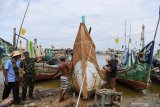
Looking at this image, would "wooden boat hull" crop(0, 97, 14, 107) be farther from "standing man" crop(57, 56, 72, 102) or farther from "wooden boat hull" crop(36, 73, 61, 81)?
"wooden boat hull" crop(36, 73, 61, 81)

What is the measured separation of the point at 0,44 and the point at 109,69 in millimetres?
9293

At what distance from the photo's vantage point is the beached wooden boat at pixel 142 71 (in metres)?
12.3

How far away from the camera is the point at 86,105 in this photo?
933 cm

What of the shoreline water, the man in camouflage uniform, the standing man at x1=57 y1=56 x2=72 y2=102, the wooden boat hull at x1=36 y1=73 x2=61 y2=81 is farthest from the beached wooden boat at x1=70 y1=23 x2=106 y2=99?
the wooden boat hull at x1=36 y1=73 x2=61 y2=81

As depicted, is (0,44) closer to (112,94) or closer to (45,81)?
(45,81)

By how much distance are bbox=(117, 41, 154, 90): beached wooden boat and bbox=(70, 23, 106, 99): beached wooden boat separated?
2.53m

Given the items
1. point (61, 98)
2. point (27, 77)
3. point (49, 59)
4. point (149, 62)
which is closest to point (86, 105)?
point (61, 98)

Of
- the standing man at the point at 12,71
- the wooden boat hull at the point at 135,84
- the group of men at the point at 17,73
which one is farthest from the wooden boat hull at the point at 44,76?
the standing man at the point at 12,71

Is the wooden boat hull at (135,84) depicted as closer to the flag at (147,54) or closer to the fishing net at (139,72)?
the fishing net at (139,72)

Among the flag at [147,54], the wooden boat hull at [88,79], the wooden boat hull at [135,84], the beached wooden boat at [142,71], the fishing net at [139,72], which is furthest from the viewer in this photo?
the wooden boat hull at [135,84]

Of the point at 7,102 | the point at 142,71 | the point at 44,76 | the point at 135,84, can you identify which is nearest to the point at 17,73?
the point at 7,102

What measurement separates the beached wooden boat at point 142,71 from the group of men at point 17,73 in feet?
14.3

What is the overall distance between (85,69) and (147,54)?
12.0ft

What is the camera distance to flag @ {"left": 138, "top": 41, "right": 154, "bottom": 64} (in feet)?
40.1
